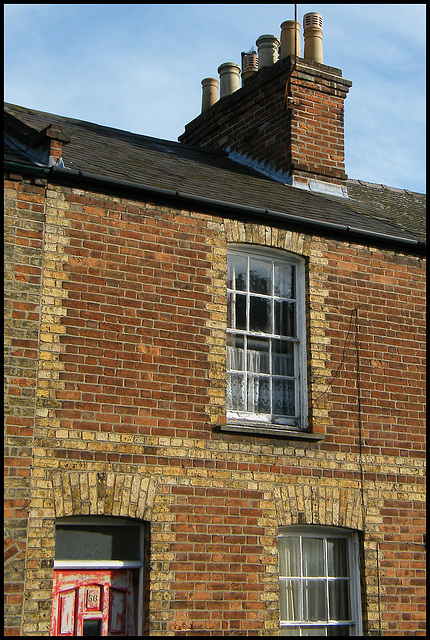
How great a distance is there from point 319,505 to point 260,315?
2436 mm

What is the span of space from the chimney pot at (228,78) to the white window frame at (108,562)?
9.38 meters

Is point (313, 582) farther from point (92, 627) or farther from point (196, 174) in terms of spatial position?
point (196, 174)

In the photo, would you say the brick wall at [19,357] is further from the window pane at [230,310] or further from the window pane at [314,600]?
the window pane at [314,600]

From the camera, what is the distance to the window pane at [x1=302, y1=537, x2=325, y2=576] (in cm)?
1066

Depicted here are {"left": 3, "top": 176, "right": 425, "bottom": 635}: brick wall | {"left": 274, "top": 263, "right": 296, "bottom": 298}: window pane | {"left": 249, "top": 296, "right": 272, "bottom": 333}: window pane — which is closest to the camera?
{"left": 3, "top": 176, "right": 425, "bottom": 635}: brick wall

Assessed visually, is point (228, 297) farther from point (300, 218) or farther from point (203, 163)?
point (203, 163)

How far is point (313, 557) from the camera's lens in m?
10.7

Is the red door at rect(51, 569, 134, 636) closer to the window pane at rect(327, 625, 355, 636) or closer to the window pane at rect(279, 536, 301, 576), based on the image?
the window pane at rect(279, 536, 301, 576)

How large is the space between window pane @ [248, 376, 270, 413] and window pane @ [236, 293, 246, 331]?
0.65m

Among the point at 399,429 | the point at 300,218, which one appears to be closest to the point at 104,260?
the point at 300,218

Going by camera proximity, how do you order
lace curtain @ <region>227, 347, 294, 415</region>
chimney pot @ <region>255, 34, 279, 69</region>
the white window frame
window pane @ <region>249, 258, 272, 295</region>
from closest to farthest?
the white window frame
lace curtain @ <region>227, 347, 294, 415</region>
window pane @ <region>249, 258, 272, 295</region>
chimney pot @ <region>255, 34, 279, 69</region>

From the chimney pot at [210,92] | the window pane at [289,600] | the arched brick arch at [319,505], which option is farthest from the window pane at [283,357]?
the chimney pot at [210,92]

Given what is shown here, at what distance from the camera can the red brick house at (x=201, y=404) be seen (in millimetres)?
9406

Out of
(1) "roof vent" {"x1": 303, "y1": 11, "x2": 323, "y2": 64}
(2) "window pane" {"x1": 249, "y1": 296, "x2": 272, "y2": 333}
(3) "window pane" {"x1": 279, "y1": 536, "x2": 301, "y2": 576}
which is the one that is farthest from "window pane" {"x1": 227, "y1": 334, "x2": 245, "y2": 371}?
(1) "roof vent" {"x1": 303, "y1": 11, "x2": 323, "y2": 64}
